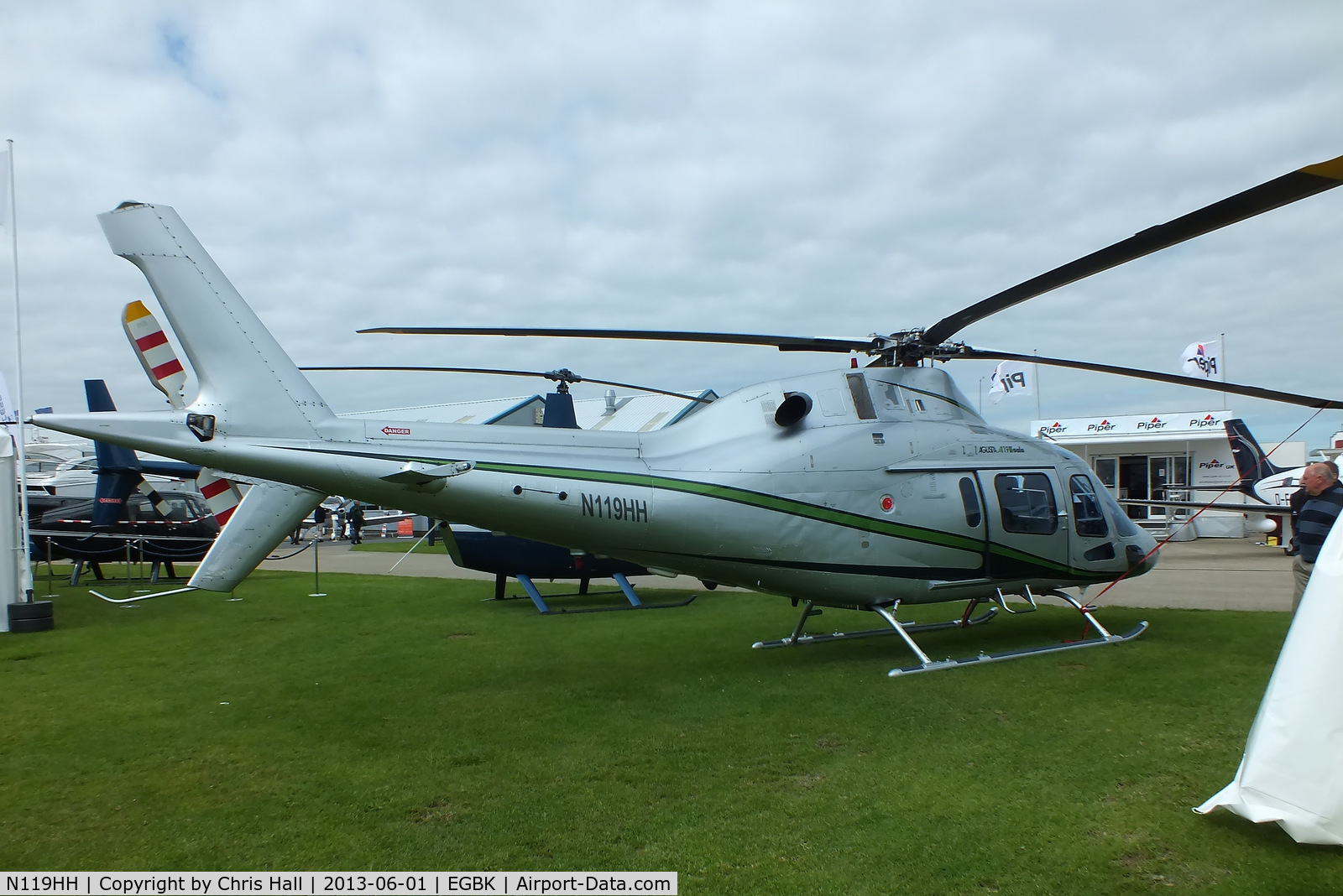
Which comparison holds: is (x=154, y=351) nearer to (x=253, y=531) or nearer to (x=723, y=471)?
(x=253, y=531)

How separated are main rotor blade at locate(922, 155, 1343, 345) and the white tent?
1825 mm

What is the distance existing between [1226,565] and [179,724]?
18244 millimetres

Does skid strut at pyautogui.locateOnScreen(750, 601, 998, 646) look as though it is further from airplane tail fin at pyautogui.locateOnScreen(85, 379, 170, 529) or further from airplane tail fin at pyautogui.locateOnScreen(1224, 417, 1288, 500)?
airplane tail fin at pyautogui.locateOnScreen(1224, 417, 1288, 500)

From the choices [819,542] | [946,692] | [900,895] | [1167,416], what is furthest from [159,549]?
[1167,416]

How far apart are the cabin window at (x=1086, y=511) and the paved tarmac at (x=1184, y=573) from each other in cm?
144

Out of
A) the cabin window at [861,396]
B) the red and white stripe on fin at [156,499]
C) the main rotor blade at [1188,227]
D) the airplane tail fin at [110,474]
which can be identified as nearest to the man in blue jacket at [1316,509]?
the main rotor blade at [1188,227]

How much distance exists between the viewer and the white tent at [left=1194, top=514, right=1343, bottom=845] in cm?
329

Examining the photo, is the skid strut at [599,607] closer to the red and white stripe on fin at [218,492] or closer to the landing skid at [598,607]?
the landing skid at [598,607]

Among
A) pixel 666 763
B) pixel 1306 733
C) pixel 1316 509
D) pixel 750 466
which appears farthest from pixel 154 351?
pixel 1316 509

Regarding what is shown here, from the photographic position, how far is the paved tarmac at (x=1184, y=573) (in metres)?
11.3

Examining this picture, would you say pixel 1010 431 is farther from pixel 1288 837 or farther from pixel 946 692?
pixel 1288 837

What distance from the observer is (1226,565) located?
53.4ft

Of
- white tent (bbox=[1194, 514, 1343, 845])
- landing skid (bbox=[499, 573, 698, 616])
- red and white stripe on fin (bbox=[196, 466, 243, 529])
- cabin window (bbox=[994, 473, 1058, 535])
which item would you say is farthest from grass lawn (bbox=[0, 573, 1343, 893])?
landing skid (bbox=[499, 573, 698, 616])

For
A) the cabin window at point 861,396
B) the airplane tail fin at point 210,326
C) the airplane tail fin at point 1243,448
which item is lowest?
the airplane tail fin at point 1243,448
